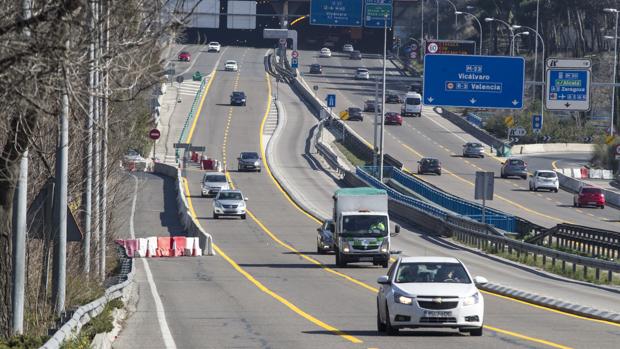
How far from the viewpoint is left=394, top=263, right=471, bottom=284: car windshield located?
22.5 m

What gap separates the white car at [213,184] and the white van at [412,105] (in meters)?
48.2

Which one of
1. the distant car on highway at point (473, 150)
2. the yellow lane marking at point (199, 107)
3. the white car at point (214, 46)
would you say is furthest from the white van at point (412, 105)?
the white car at point (214, 46)

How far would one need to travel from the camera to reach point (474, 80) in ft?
171

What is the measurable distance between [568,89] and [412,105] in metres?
70.8

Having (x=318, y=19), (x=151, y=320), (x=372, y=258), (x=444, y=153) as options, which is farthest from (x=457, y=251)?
(x=444, y=153)

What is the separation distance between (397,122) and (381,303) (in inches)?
3645

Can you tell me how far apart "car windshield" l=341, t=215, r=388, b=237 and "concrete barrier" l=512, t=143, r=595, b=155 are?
63550 millimetres

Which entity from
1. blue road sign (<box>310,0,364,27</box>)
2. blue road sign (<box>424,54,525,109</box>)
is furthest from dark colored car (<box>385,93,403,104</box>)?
blue road sign (<box>424,54,525,109</box>)

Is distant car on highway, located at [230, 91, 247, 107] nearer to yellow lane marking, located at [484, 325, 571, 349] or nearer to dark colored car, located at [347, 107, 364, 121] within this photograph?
dark colored car, located at [347, 107, 364, 121]

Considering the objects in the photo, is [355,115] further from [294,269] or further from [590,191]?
[294,269]

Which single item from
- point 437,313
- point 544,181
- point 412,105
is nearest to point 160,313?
point 437,313

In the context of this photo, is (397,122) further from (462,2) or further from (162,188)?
(462,2)

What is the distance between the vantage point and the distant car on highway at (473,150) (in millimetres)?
98125

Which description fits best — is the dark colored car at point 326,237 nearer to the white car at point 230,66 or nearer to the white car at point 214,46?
the white car at point 230,66
